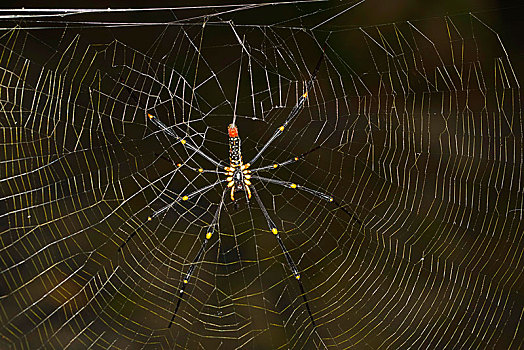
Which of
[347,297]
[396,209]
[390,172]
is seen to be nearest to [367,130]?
[390,172]

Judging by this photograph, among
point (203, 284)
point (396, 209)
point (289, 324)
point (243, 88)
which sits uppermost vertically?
point (243, 88)

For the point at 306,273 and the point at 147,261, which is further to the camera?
the point at 306,273

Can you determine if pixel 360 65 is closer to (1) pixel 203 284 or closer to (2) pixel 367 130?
(2) pixel 367 130

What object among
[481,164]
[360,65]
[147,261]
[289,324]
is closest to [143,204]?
[147,261]

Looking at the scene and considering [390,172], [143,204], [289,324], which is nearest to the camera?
[390,172]

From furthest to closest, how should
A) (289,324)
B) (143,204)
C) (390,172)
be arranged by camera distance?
1. (289,324)
2. (143,204)
3. (390,172)

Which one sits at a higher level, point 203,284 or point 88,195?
point 88,195
